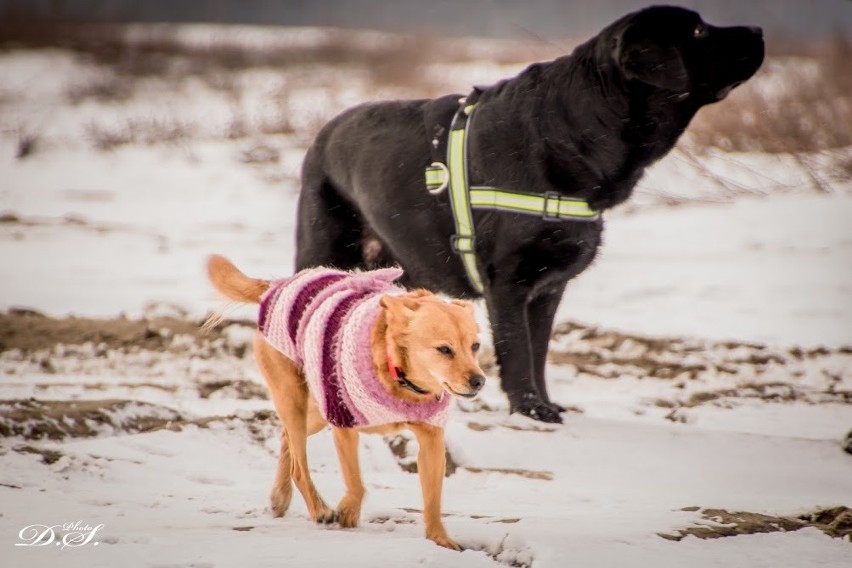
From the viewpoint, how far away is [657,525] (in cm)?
283

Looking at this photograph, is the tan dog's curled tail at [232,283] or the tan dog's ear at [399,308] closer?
the tan dog's ear at [399,308]

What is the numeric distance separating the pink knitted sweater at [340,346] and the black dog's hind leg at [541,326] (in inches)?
49.5

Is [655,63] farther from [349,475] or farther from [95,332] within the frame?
[95,332]

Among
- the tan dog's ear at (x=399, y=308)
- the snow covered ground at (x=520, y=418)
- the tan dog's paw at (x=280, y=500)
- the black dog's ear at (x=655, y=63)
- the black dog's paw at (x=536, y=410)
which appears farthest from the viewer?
the black dog's paw at (x=536, y=410)

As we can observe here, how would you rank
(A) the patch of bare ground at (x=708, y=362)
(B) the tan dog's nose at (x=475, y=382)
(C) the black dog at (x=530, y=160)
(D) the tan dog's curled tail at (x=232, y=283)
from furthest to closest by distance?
(A) the patch of bare ground at (x=708, y=362) → (C) the black dog at (x=530, y=160) → (D) the tan dog's curled tail at (x=232, y=283) → (B) the tan dog's nose at (x=475, y=382)

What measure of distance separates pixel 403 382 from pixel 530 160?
1495 mm

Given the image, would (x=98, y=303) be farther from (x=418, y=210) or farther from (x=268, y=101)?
(x=268, y=101)

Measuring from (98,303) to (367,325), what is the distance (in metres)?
4.51

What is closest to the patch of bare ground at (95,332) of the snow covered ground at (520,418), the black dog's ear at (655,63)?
the snow covered ground at (520,418)

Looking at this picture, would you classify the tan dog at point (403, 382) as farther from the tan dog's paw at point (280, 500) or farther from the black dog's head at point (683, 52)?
the black dog's head at point (683, 52)

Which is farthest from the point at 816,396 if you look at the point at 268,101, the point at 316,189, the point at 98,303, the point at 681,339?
the point at 268,101

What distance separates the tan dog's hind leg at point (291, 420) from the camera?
2885mm

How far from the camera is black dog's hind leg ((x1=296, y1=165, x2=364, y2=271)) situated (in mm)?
4250

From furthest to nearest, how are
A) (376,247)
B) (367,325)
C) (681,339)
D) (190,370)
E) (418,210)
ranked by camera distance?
(681,339) → (190,370) → (376,247) → (418,210) → (367,325)
